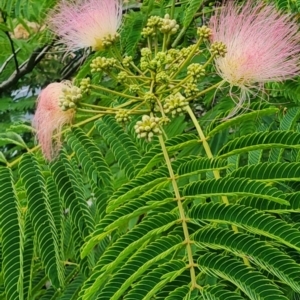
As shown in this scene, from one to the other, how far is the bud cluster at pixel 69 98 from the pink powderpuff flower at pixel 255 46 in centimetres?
34

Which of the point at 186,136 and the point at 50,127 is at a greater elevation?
the point at 50,127

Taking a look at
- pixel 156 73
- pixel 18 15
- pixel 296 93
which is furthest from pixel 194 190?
pixel 18 15

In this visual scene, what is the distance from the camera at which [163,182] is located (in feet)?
4.10

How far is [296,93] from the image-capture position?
1.71m

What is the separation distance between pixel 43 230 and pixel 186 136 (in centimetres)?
36

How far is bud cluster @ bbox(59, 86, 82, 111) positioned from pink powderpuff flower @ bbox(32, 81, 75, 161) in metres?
0.02

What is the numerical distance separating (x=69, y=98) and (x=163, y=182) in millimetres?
331

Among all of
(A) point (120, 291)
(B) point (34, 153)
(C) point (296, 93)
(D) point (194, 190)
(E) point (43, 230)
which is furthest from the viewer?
(C) point (296, 93)

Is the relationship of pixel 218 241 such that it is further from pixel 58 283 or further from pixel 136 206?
pixel 58 283

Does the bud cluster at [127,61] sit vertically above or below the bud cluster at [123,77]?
above

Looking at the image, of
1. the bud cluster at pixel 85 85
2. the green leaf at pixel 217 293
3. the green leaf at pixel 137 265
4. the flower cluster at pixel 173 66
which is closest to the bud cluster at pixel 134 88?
the flower cluster at pixel 173 66

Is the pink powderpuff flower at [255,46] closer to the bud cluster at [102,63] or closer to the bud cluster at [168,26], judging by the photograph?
the bud cluster at [168,26]

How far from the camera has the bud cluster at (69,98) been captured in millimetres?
1430

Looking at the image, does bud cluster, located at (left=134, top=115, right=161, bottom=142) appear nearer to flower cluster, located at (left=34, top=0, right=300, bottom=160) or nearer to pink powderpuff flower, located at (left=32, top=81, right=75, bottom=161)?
flower cluster, located at (left=34, top=0, right=300, bottom=160)
